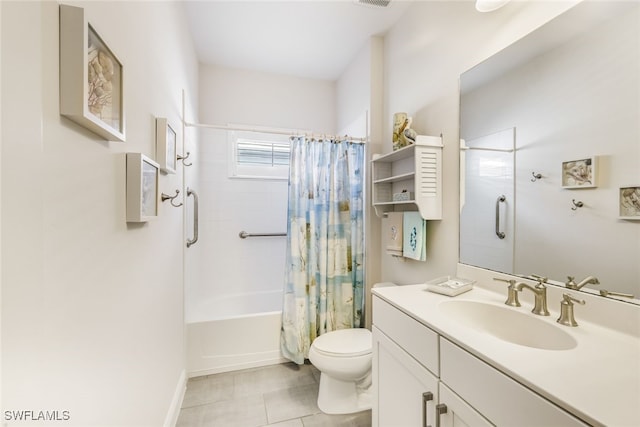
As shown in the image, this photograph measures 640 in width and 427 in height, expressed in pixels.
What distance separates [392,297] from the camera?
3.94 ft

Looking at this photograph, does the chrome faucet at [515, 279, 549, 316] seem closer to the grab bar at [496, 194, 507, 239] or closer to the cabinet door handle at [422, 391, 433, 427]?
the grab bar at [496, 194, 507, 239]

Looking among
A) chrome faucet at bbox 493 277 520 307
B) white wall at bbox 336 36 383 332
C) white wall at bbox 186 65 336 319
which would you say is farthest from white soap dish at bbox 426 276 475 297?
white wall at bbox 186 65 336 319

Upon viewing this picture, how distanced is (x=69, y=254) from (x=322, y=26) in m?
2.21

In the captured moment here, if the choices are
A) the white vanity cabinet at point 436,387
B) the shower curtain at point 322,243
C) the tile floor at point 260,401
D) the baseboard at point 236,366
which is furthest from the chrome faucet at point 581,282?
the baseboard at point 236,366

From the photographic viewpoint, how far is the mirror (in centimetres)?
84

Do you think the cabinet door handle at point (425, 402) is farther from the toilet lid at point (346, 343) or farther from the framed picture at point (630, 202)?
the framed picture at point (630, 202)

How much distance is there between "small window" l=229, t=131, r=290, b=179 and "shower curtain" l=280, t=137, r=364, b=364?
0.84 metres

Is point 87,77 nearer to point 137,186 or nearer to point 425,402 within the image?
point 137,186

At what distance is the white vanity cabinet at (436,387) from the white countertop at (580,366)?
0.03 metres

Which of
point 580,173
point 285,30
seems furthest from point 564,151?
point 285,30

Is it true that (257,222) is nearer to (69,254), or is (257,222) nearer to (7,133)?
(69,254)

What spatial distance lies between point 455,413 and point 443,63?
170cm

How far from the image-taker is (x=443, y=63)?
157cm

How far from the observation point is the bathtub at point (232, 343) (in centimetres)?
201
